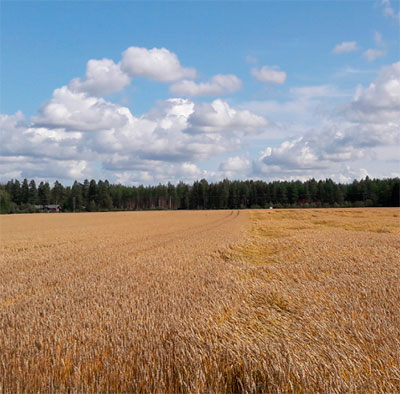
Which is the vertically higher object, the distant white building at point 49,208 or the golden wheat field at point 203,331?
the golden wheat field at point 203,331

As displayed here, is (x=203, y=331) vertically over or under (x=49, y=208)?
over

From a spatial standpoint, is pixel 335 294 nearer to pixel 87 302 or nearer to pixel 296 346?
pixel 296 346

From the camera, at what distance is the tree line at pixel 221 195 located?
127312 mm

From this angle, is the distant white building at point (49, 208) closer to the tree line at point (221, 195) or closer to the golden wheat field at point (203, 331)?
the tree line at point (221, 195)

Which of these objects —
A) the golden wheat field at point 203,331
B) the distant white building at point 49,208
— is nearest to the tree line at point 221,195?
the distant white building at point 49,208

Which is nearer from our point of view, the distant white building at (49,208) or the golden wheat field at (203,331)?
the golden wheat field at (203,331)

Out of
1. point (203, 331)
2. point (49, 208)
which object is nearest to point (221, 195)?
point (49, 208)

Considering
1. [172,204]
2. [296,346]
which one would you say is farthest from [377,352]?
[172,204]

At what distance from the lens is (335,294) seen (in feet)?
25.5

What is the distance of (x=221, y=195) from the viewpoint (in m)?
137

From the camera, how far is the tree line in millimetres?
127312

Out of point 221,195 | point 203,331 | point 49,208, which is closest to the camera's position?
point 203,331

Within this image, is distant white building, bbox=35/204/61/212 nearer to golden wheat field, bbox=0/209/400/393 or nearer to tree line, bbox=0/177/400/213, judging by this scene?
tree line, bbox=0/177/400/213

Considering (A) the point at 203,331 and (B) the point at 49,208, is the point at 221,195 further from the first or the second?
(A) the point at 203,331
